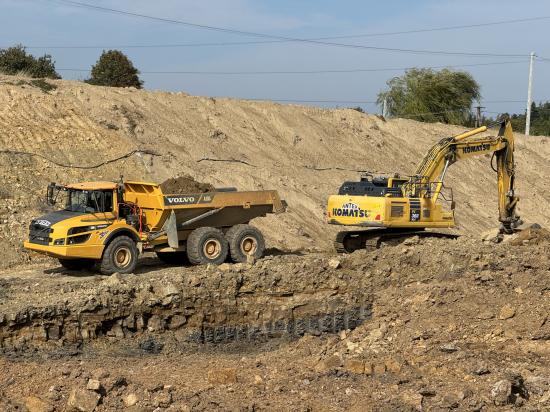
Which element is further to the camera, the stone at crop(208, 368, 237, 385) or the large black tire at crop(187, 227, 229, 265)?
the large black tire at crop(187, 227, 229, 265)

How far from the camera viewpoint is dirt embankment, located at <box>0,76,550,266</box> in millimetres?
19875

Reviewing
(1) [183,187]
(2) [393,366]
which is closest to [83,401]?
(2) [393,366]

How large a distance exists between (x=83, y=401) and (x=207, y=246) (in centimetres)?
693

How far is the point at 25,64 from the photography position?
3183cm

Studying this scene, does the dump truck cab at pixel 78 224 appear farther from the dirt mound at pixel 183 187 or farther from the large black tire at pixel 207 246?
the dirt mound at pixel 183 187

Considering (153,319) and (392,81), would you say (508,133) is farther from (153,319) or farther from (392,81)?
(392,81)

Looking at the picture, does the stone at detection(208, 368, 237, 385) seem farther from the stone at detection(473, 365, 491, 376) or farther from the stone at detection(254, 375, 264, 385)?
the stone at detection(473, 365, 491, 376)

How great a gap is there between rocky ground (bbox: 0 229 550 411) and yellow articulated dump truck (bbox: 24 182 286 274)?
638 mm

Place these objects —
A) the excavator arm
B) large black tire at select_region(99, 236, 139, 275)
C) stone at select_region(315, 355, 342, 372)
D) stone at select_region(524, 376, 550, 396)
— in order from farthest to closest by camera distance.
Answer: the excavator arm → large black tire at select_region(99, 236, 139, 275) → stone at select_region(315, 355, 342, 372) → stone at select_region(524, 376, 550, 396)

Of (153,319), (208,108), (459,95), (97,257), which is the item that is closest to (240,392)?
(153,319)

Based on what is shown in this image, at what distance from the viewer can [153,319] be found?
12328 mm

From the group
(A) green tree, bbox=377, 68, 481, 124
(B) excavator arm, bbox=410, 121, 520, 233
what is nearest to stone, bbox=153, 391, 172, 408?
(B) excavator arm, bbox=410, 121, 520, 233

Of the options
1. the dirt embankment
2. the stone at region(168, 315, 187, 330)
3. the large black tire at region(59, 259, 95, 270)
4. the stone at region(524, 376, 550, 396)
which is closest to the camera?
the stone at region(524, 376, 550, 396)

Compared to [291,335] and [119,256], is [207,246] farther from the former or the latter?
[291,335]
